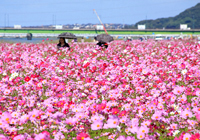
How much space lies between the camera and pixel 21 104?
11.4ft

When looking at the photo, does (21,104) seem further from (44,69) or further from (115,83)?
(44,69)

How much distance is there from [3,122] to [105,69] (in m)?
3.80

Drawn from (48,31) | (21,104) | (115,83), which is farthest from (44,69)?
(48,31)

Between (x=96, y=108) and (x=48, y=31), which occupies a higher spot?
(x=48, y=31)

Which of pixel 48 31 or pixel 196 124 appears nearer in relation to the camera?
pixel 196 124

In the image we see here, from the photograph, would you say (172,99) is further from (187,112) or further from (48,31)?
(48,31)

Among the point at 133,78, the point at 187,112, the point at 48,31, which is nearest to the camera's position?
the point at 187,112

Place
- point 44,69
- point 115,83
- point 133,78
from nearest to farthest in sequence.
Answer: point 115,83, point 133,78, point 44,69

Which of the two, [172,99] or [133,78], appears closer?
[172,99]

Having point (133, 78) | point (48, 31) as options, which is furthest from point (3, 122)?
point (48, 31)

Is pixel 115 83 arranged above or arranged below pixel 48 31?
below

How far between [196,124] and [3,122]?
2.00m

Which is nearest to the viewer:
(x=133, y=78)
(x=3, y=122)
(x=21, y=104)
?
(x=3, y=122)

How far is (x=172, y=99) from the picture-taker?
3.52m
